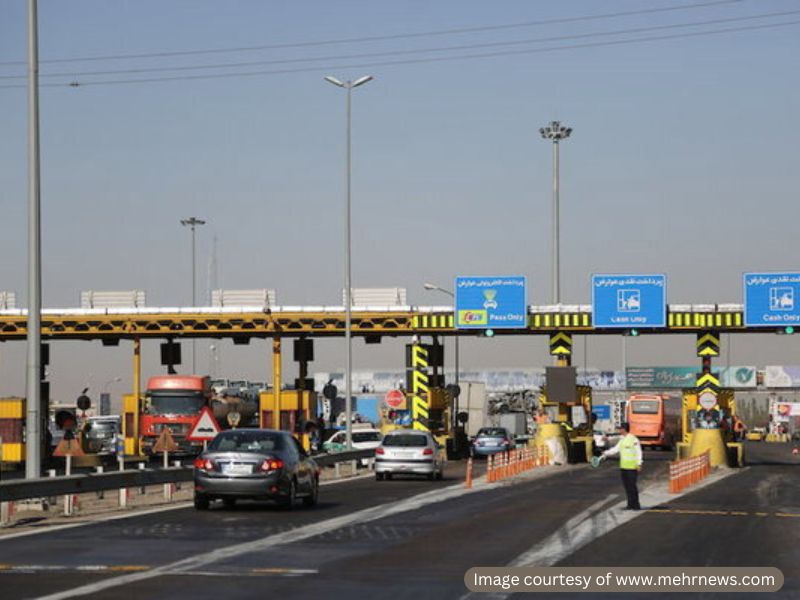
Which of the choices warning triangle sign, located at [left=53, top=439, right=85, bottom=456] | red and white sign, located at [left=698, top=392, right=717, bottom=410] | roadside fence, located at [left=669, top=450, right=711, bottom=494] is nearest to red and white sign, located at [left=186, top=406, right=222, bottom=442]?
warning triangle sign, located at [left=53, top=439, right=85, bottom=456]

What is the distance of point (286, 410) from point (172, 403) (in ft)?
17.6

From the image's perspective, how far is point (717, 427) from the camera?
58625mm

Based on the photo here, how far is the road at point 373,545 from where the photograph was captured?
16.2 metres

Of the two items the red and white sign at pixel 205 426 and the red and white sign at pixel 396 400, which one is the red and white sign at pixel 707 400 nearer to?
the red and white sign at pixel 396 400

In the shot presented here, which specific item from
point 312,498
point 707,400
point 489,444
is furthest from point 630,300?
point 312,498

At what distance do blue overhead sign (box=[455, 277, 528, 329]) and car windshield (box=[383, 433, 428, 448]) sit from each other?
57.4 feet

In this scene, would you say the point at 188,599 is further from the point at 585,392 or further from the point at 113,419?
the point at 113,419

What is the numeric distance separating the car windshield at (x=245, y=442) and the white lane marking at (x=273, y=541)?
199 cm

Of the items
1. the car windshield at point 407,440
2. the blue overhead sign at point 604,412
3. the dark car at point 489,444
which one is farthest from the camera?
the blue overhead sign at point 604,412

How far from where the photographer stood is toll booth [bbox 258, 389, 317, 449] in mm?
68125

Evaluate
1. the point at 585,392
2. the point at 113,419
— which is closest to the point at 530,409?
the point at 113,419

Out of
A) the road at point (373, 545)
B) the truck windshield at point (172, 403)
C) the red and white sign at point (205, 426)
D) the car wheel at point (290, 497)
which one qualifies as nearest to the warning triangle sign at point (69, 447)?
the red and white sign at point (205, 426)

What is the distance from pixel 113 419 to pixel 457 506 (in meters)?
59.4

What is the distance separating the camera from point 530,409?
120 meters
